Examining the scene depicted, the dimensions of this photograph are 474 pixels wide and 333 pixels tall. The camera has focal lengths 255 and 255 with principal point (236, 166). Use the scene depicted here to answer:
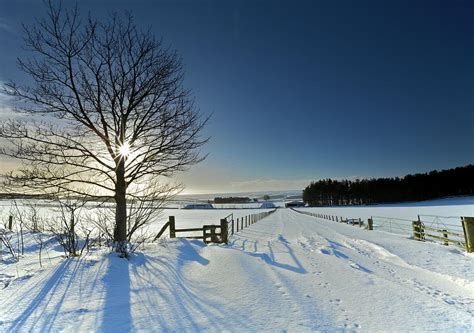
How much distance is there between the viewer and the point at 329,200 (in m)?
137

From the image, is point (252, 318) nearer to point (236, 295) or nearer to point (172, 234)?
point (236, 295)

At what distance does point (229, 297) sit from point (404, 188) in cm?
12926

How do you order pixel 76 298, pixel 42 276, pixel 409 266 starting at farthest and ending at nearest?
1. pixel 409 266
2. pixel 42 276
3. pixel 76 298

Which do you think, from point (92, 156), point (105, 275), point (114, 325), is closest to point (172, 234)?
point (92, 156)

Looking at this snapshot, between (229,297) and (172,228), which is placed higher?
(172,228)

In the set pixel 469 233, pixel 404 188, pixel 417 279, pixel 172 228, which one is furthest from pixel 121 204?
pixel 404 188

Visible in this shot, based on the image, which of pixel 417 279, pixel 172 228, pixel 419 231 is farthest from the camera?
pixel 419 231

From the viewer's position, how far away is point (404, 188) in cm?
11062

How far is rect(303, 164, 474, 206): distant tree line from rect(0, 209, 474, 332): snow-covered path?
406 feet

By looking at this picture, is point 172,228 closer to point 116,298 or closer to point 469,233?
point 116,298

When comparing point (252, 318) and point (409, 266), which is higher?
point (252, 318)

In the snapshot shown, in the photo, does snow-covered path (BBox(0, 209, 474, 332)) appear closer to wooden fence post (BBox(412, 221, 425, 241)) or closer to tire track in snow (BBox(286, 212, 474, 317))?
tire track in snow (BBox(286, 212, 474, 317))

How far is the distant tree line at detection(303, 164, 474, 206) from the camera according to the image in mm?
102375

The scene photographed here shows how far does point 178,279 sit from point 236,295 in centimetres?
127
